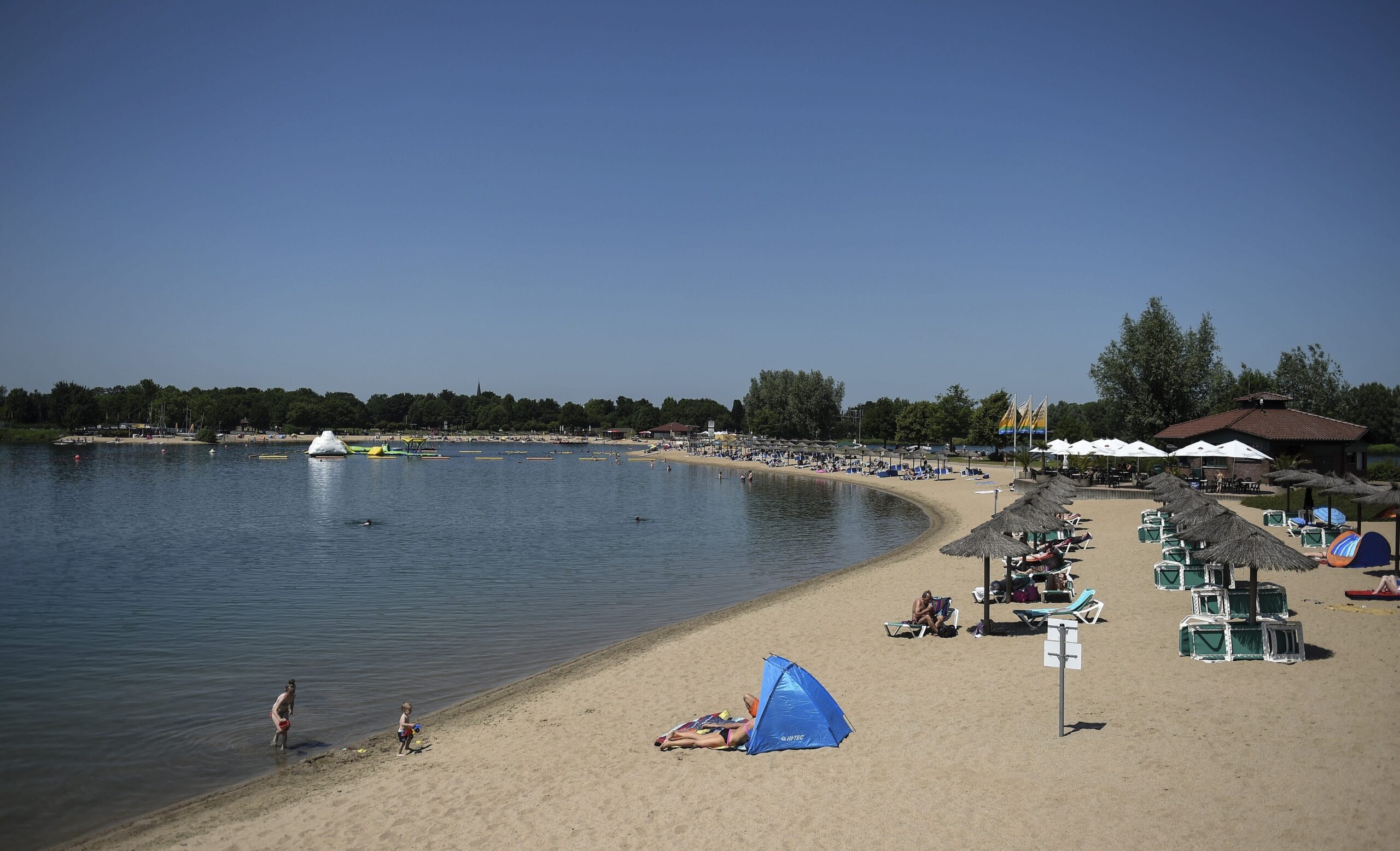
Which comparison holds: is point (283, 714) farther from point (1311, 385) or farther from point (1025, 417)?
point (1311, 385)

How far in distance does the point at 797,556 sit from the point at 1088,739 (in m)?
19.2

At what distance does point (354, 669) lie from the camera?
47.6ft

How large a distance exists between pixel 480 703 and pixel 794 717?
5557 millimetres

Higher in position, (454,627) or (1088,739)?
(1088,739)

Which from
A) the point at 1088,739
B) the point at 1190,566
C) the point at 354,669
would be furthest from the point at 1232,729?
the point at 354,669

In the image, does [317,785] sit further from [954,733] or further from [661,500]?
[661,500]

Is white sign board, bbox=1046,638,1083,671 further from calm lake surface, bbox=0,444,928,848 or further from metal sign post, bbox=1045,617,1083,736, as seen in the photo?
calm lake surface, bbox=0,444,928,848

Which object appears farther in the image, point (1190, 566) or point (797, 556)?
point (797, 556)

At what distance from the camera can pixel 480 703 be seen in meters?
12.5

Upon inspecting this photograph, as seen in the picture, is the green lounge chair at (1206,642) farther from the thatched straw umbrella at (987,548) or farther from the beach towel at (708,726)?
the beach towel at (708,726)

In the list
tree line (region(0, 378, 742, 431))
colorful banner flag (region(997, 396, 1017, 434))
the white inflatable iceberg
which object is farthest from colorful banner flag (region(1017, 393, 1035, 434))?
tree line (region(0, 378, 742, 431))

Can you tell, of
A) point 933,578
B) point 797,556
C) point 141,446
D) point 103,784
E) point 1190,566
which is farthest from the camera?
point 141,446

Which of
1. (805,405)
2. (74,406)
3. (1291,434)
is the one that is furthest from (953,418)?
(74,406)

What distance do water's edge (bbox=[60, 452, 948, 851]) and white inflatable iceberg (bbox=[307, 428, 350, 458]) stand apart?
94879mm
